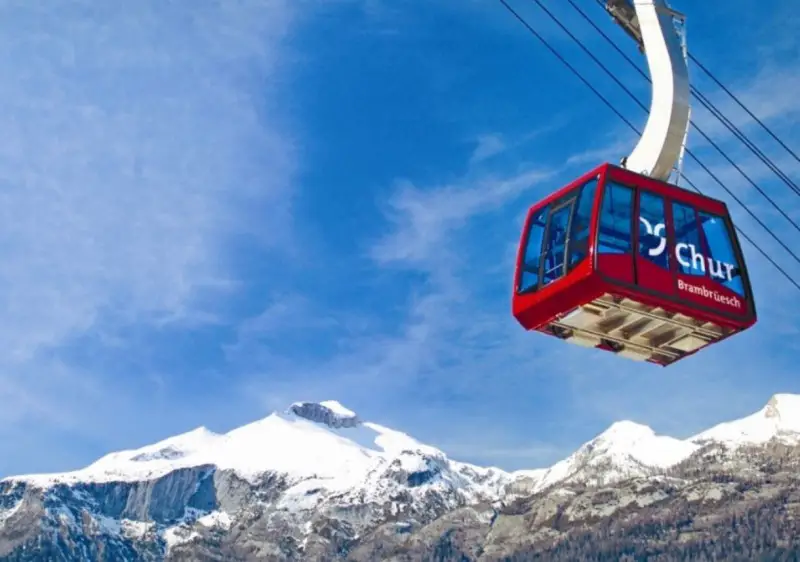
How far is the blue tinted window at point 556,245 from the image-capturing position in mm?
29547

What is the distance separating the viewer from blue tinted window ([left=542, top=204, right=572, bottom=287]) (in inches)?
1163

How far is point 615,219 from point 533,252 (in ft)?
9.25

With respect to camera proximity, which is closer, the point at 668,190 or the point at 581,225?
the point at 581,225

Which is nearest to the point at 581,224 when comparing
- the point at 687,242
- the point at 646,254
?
the point at 646,254

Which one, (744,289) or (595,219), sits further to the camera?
(744,289)

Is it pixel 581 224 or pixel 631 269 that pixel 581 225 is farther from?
pixel 631 269

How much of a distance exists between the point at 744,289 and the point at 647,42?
6.88 metres

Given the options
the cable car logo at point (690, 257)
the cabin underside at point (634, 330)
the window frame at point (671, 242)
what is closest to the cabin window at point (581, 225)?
the window frame at point (671, 242)

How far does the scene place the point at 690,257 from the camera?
1167 inches

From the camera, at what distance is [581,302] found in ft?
93.8

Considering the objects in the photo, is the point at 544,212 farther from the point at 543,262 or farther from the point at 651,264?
the point at 651,264

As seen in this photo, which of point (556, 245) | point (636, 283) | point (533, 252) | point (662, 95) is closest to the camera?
point (636, 283)

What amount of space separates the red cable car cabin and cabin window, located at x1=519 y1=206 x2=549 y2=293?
0.03 m

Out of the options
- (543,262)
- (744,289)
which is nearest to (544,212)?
(543,262)
